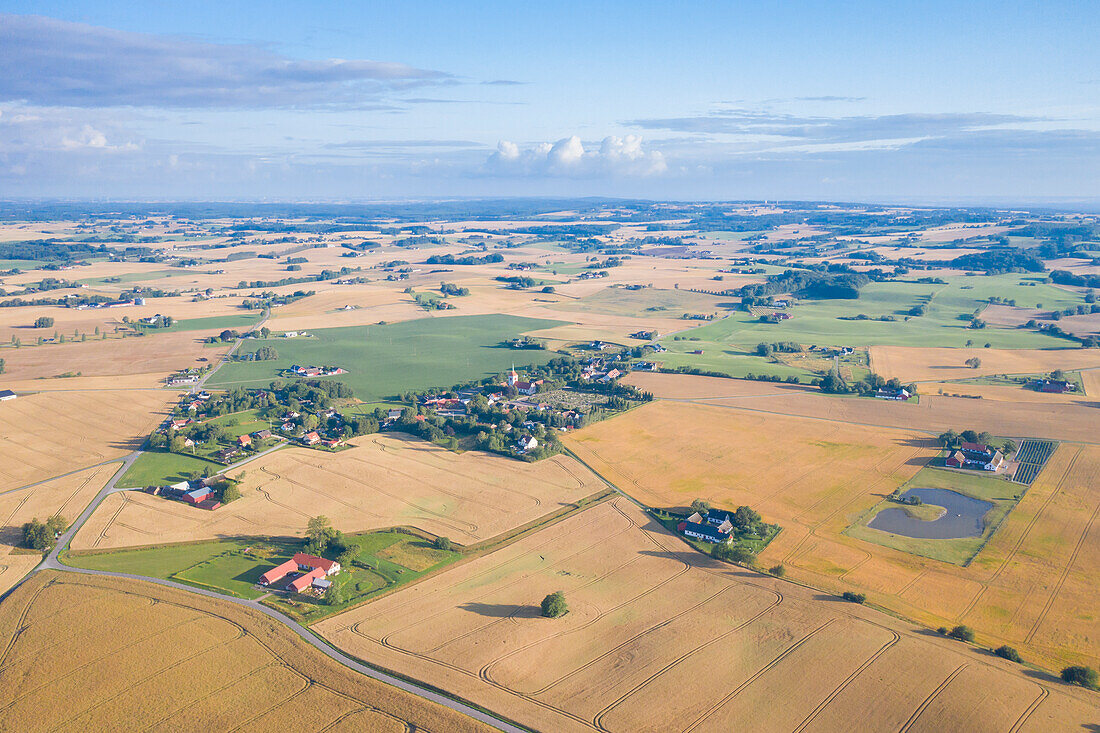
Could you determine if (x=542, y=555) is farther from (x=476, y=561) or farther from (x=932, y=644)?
(x=932, y=644)

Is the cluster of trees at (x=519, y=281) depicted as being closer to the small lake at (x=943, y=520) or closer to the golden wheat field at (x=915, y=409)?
the golden wheat field at (x=915, y=409)

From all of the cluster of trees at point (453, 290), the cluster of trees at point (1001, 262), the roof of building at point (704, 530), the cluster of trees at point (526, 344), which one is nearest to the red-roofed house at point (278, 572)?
the roof of building at point (704, 530)

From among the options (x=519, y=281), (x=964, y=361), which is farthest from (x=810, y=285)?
(x=519, y=281)

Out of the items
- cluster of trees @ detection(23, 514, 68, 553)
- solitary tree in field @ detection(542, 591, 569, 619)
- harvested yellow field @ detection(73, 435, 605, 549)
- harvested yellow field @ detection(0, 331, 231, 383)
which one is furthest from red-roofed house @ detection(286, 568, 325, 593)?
harvested yellow field @ detection(0, 331, 231, 383)

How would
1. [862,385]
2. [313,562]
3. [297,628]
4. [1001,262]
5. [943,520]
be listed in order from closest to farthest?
[297,628], [313,562], [943,520], [862,385], [1001,262]

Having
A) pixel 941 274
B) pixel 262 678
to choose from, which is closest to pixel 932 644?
pixel 262 678

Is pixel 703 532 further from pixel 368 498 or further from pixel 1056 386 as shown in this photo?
pixel 1056 386
